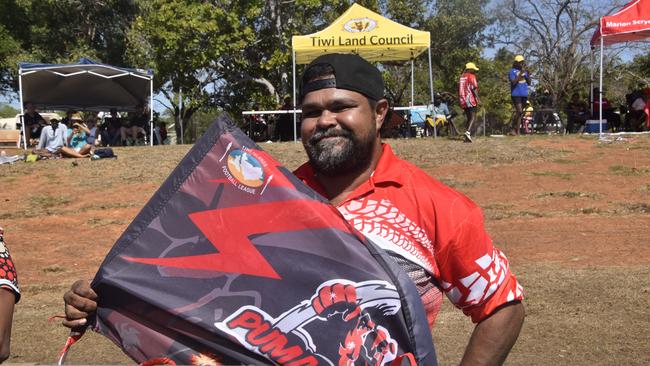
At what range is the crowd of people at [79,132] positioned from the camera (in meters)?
16.0

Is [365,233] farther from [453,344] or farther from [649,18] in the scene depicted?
[649,18]

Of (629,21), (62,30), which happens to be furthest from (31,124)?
(629,21)

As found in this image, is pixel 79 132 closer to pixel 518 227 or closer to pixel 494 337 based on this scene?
pixel 518 227

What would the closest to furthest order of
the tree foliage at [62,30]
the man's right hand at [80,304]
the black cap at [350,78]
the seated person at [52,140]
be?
the man's right hand at [80,304]
the black cap at [350,78]
the seated person at [52,140]
the tree foliage at [62,30]

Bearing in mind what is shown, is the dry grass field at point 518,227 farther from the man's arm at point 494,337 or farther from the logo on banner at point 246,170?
the logo on banner at point 246,170

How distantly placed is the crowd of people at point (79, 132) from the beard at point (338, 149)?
1488 centimetres

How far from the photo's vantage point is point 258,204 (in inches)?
70.5

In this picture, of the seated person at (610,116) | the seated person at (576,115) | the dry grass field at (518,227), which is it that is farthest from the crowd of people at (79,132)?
the seated person at (610,116)

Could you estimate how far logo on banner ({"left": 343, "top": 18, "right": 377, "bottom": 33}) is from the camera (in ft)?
56.8

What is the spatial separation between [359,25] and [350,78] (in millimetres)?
15736

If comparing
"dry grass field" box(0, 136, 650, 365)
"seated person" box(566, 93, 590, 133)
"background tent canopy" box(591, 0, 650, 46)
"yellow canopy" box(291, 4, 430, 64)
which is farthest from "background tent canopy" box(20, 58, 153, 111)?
"background tent canopy" box(591, 0, 650, 46)

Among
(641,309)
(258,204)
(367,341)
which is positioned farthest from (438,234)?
(641,309)

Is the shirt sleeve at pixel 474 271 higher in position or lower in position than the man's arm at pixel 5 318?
higher

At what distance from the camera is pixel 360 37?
17375mm
